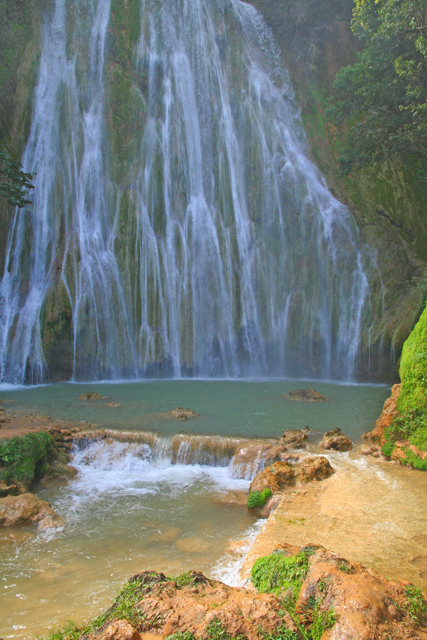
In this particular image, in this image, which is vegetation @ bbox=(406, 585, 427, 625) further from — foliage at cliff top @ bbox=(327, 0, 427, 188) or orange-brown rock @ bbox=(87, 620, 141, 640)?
foliage at cliff top @ bbox=(327, 0, 427, 188)

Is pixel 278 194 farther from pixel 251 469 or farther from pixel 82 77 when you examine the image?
pixel 251 469

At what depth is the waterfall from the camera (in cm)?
1816

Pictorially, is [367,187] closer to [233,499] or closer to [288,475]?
[288,475]

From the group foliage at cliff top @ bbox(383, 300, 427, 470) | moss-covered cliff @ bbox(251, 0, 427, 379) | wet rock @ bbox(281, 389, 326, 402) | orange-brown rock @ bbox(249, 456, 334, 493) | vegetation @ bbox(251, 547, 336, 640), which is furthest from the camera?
moss-covered cliff @ bbox(251, 0, 427, 379)

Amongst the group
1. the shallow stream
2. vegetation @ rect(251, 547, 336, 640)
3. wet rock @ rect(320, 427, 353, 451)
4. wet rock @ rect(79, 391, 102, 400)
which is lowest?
the shallow stream

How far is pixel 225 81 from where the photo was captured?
2284cm

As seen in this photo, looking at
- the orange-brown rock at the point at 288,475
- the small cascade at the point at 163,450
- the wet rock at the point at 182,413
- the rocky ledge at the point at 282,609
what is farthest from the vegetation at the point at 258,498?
the wet rock at the point at 182,413

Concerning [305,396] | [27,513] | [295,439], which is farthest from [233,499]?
[305,396]

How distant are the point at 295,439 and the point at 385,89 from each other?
55.9 feet

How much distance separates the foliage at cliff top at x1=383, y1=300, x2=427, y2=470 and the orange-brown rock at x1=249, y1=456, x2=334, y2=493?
130cm

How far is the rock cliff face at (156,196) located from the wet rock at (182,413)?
7588mm

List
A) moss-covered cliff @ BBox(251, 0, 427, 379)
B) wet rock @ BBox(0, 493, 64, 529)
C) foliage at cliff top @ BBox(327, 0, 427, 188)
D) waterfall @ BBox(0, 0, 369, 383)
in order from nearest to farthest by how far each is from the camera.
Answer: wet rock @ BBox(0, 493, 64, 529) < foliage at cliff top @ BBox(327, 0, 427, 188) < moss-covered cliff @ BBox(251, 0, 427, 379) < waterfall @ BBox(0, 0, 369, 383)

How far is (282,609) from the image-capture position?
2.63m

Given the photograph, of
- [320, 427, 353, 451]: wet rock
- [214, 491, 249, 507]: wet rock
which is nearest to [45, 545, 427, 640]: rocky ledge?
[214, 491, 249, 507]: wet rock
